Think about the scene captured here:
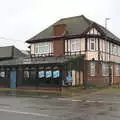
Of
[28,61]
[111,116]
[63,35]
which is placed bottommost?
[111,116]

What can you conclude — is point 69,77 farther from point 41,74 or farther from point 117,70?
point 117,70

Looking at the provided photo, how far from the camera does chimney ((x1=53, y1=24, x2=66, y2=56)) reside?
4409cm

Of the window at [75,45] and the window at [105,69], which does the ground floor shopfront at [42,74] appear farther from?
the window at [105,69]

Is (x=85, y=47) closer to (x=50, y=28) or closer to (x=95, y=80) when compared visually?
Result: (x=95, y=80)

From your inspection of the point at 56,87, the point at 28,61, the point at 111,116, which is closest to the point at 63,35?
the point at 28,61

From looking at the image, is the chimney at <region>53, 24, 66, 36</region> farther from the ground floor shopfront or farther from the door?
the door

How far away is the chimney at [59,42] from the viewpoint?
4409 cm

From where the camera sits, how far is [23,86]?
42125mm

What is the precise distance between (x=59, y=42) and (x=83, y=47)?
365cm

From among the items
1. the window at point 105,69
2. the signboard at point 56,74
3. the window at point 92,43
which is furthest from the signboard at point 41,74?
the window at point 105,69

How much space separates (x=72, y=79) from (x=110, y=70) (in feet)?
26.3

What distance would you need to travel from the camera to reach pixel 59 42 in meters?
44.5

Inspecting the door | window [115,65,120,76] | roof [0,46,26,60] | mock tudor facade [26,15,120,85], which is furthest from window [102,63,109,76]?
roof [0,46,26,60]

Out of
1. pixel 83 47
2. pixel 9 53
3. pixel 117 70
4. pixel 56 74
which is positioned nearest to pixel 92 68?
pixel 83 47
